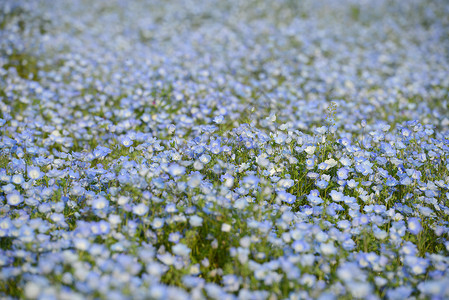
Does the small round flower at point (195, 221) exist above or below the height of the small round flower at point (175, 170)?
below

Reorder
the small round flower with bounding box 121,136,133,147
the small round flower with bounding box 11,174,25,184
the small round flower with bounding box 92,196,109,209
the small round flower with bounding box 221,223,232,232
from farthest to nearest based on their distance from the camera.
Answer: the small round flower with bounding box 121,136,133,147
the small round flower with bounding box 11,174,25,184
the small round flower with bounding box 92,196,109,209
the small round flower with bounding box 221,223,232,232

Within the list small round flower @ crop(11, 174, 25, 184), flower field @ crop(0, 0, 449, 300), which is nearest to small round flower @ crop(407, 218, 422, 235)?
flower field @ crop(0, 0, 449, 300)

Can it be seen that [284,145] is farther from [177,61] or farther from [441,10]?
[441,10]

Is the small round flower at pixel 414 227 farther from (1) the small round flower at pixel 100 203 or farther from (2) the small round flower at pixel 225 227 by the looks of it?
(1) the small round flower at pixel 100 203

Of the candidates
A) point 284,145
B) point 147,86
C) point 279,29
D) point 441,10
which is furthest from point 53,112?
point 441,10

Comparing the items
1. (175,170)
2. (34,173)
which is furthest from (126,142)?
(175,170)

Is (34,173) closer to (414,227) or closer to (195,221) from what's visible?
(195,221)

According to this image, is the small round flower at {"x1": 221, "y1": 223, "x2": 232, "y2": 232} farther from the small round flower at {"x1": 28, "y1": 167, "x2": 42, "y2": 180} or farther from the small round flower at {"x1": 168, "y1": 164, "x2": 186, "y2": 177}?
the small round flower at {"x1": 28, "y1": 167, "x2": 42, "y2": 180}

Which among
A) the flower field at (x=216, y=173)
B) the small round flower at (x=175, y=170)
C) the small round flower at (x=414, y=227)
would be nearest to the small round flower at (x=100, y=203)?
the flower field at (x=216, y=173)

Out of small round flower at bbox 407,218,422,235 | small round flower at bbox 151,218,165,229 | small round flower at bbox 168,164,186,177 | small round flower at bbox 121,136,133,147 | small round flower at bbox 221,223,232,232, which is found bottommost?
small round flower at bbox 121,136,133,147
